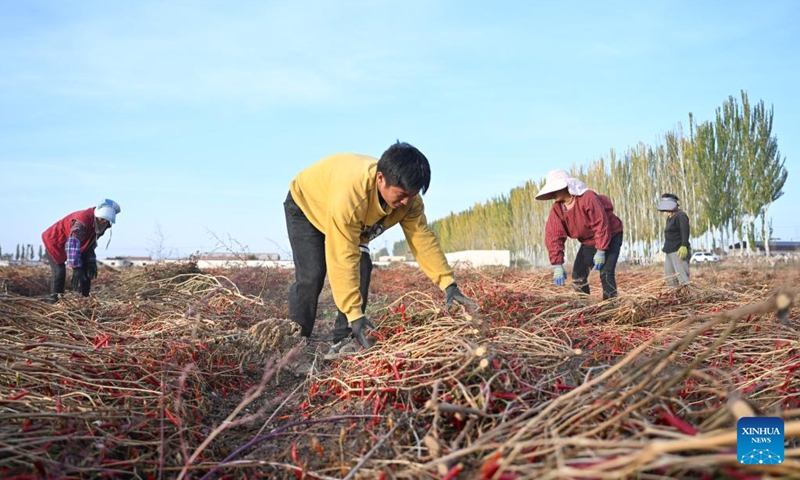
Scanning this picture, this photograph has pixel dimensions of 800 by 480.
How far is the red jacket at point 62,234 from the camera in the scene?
597 centimetres

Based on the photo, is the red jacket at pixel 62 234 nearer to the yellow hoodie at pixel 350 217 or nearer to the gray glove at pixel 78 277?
the gray glove at pixel 78 277

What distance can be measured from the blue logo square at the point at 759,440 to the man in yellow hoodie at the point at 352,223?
5.95ft

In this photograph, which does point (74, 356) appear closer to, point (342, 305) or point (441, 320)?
point (342, 305)

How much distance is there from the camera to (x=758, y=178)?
→ 1898 cm

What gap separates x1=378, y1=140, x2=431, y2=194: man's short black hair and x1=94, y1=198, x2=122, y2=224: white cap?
14.6 feet

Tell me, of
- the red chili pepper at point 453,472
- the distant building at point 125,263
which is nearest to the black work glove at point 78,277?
the distant building at point 125,263

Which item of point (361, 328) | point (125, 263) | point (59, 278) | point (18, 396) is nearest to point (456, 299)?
point (361, 328)

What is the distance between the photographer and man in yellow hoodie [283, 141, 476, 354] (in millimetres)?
2867

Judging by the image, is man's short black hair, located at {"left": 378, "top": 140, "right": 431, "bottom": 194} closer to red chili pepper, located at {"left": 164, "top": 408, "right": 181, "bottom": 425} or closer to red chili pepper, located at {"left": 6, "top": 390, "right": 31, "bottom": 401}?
red chili pepper, located at {"left": 164, "top": 408, "right": 181, "bottom": 425}

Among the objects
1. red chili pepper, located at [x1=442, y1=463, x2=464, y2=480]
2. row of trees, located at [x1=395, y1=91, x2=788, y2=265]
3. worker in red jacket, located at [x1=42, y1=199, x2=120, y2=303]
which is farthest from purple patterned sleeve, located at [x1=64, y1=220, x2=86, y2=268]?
row of trees, located at [x1=395, y1=91, x2=788, y2=265]

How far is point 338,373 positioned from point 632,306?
2226 millimetres

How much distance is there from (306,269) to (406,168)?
1.21 metres

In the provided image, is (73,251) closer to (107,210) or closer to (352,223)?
(107,210)

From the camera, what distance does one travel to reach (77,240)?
5.85 m
